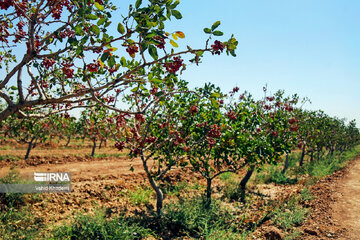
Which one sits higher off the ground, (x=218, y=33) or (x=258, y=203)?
(x=218, y=33)

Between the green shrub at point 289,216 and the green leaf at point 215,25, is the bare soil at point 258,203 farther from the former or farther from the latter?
the green leaf at point 215,25

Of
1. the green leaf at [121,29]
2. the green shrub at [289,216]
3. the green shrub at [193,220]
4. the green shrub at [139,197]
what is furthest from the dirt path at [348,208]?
the green leaf at [121,29]

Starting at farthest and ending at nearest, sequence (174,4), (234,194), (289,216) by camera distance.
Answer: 1. (234,194)
2. (289,216)
3. (174,4)

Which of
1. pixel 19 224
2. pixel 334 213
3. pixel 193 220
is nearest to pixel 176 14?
pixel 193 220

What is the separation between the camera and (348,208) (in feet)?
25.3

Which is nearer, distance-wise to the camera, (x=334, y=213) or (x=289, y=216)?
(x=289, y=216)

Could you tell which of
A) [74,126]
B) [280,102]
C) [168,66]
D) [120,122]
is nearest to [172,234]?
[120,122]

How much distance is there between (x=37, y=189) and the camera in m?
7.34

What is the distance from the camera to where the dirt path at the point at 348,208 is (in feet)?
19.6

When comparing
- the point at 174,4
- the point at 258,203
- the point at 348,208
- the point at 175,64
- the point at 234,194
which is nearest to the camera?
the point at 174,4

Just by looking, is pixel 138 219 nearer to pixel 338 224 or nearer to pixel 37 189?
pixel 37 189

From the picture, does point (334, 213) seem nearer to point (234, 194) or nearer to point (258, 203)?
point (258, 203)

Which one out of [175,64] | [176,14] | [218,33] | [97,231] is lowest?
[97,231]

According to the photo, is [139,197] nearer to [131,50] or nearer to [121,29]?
[131,50]
